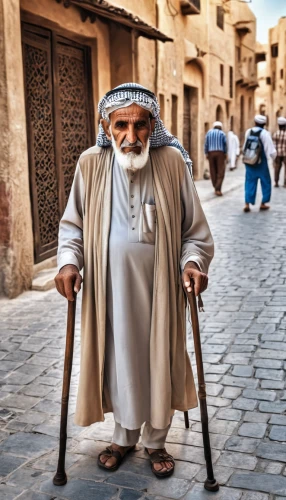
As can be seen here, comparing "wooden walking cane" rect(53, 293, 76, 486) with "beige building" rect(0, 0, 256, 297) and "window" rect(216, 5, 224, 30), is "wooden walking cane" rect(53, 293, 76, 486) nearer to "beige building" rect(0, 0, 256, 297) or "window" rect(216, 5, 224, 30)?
"beige building" rect(0, 0, 256, 297)

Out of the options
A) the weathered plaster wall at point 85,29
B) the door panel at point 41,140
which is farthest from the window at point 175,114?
the door panel at point 41,140

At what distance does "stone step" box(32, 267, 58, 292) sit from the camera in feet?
22.6

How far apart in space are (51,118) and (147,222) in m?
5.54

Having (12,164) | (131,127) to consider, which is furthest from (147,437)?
(12,164)

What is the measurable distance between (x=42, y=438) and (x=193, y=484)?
991 millimetres

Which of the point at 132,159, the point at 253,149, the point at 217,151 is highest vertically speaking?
the point at 217,151

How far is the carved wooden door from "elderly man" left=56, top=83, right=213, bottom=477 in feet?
15.3

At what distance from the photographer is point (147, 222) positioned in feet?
9.74

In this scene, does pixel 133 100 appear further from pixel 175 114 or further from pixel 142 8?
pixel 175 114

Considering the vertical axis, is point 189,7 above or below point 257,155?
above

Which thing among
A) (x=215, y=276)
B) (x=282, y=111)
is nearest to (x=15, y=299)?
(x=215, y=276)

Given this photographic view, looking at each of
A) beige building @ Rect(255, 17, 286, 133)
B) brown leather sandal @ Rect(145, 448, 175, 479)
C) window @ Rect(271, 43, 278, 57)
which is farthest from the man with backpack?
window @ Rect(271, 43, 278, 57)

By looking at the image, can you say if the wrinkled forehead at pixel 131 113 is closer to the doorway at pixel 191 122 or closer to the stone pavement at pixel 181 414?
the stone pavement at pixel 181 414

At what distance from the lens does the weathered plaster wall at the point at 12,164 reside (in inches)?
247
